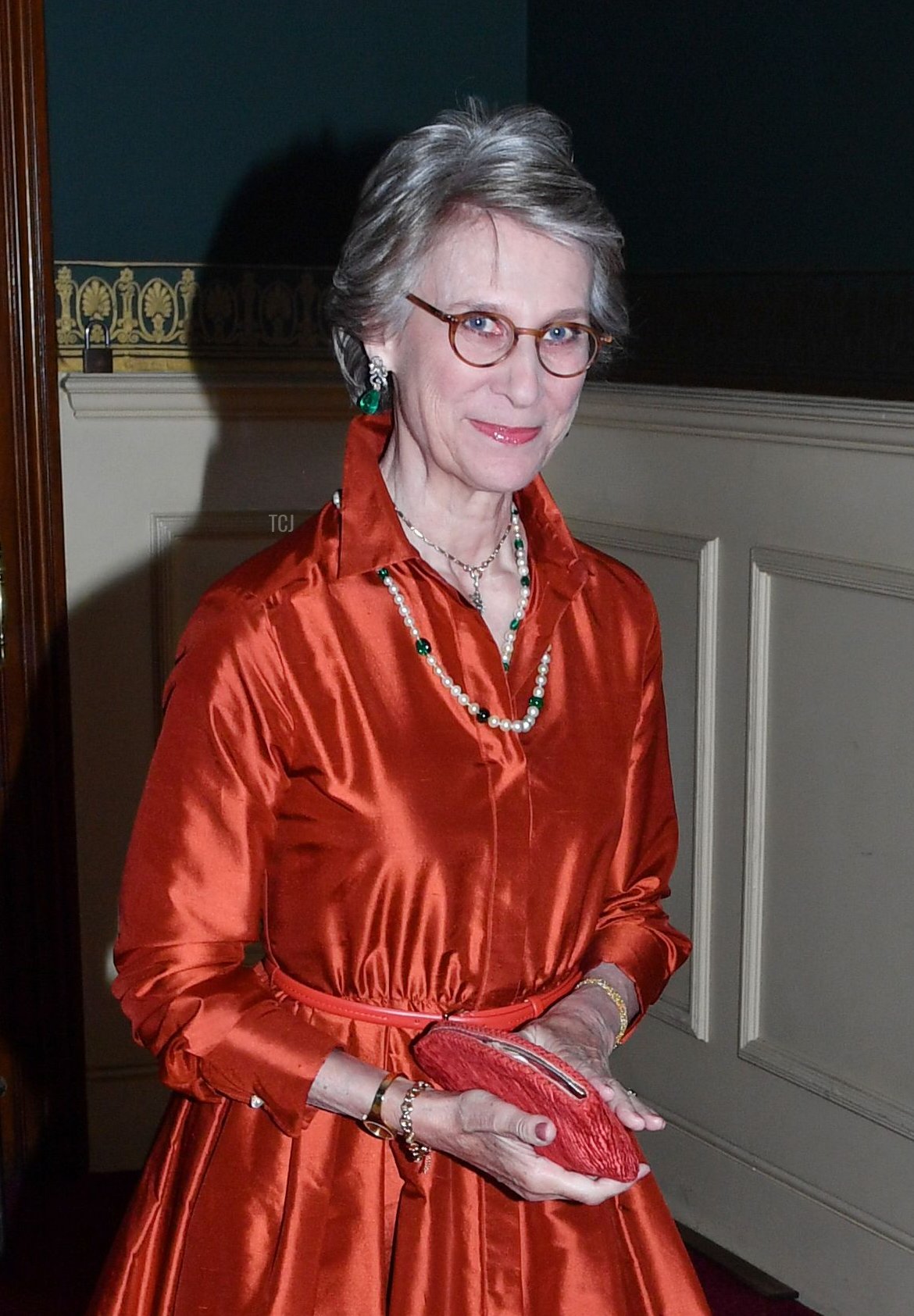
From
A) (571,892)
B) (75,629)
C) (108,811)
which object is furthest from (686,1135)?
(571,892)

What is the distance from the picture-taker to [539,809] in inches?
62.9

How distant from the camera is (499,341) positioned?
4.96ft

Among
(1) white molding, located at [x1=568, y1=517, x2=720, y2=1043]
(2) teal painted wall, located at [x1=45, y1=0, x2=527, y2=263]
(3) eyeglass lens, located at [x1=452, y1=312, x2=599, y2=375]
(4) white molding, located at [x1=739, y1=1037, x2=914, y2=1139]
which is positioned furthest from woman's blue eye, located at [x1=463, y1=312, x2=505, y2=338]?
(2) teal painted wall, located at [x1=45, y1=0, x2=527, y2=263]

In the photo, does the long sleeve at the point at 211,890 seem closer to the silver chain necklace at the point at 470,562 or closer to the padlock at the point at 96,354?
the silver chain necklace at the point at 470,562

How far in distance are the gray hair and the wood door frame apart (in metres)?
1.59

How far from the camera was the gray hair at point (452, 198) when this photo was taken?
4.92 feet

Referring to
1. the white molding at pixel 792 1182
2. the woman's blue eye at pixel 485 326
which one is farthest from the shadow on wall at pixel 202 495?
the woman's blue eye at pixel 485 326

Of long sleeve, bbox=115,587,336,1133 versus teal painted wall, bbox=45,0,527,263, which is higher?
teal painted wall, bbox=45,0,527,263

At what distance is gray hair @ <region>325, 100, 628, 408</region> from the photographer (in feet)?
4.92

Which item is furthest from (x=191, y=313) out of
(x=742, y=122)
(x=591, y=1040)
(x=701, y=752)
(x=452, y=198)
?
(x=591, y=1040)

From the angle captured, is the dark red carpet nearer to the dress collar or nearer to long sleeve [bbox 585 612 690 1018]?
long sleeve [bbox 585 612 690 1018]

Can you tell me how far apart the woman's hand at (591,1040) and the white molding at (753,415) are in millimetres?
1246

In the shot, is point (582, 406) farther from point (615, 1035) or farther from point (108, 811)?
point (615, 1035)

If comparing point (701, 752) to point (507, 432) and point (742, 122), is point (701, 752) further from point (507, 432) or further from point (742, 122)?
point (507, 432)
